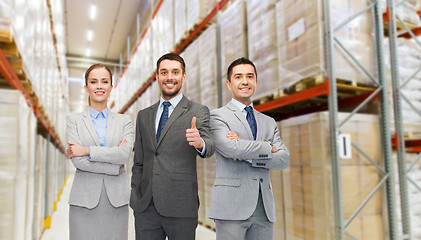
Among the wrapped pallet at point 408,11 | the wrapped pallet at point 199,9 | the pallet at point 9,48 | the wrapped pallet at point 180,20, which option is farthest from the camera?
the wrapped pallet at point 180,20

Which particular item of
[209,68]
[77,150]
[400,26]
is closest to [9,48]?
[77,150]

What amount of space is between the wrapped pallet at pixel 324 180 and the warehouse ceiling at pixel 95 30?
216 cm

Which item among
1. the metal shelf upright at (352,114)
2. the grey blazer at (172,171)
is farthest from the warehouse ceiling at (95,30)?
the metal shelf upright at (352,114)

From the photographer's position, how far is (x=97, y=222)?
2047mm

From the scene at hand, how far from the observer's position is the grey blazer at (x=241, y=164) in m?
2.08

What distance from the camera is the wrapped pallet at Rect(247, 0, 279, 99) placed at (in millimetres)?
4398

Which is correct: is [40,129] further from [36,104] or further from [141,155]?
[141,155]

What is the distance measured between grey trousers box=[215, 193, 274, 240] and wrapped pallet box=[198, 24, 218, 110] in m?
3.36

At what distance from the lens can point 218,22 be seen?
18.3 feet

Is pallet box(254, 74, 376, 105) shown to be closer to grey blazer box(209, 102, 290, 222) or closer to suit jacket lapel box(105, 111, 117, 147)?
grey blazer box(209, 102, 290, 222)

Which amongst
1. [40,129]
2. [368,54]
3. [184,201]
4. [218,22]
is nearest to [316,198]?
[368,54]

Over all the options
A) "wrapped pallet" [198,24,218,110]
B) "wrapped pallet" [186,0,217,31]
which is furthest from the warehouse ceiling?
"wrapped pallet" [186,0,217,31]

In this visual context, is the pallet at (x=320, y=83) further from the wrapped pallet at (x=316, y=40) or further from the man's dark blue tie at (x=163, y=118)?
the man's dark blue tie at (x=163, y=118)

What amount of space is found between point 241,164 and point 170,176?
458mm
